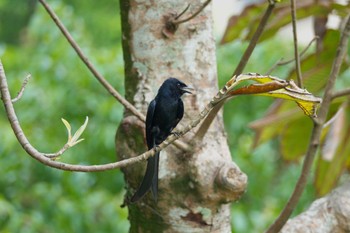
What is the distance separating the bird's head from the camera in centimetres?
227

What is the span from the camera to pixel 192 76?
2.43m

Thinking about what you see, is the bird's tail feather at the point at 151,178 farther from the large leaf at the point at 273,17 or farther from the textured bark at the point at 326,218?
the large leaf at the point at 273,17

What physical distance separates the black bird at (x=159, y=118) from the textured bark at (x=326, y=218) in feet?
1.52

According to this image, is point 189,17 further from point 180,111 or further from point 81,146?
point 81,146

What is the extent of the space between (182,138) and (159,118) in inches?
3.6

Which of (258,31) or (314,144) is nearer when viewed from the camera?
(258,31)

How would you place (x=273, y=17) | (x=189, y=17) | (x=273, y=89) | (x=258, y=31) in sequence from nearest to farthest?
(x=273, y=89), (x=258, y=31), (x=189, y=17), (x=273, y=17)

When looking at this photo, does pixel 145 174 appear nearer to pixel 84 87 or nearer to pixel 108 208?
pixel 108 208

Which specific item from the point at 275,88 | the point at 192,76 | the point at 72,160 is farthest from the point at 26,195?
the point at 275,88

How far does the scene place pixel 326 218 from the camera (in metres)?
2.49

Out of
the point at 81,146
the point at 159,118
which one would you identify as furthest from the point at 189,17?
the point at 81,146

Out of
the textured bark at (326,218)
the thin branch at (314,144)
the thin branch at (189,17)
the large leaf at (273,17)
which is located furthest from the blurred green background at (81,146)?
the thin branch at (189,17)

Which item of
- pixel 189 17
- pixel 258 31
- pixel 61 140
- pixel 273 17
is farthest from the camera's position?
pixel 61 140

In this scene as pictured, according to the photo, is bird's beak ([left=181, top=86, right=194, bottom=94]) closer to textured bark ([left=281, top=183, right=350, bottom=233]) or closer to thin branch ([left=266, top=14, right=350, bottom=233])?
thin branch ([left=266, top=14, right=350, bottom=233])
